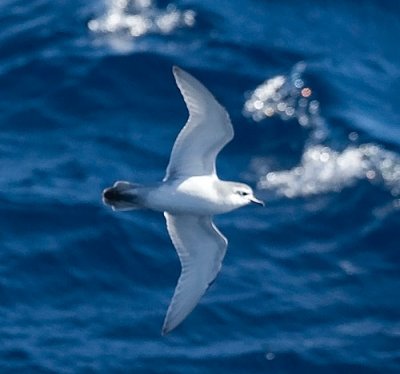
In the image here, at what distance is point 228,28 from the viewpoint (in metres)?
22.8

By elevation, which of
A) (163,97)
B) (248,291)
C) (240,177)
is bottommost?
(248,291)

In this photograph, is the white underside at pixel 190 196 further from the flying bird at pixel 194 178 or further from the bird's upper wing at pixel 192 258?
the bird's upper wing at pixel 192 258

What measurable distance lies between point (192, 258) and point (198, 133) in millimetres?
1539

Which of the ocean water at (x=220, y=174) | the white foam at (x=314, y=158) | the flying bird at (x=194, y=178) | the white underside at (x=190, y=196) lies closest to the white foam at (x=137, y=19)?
the ocean water at (x=220, y=174)

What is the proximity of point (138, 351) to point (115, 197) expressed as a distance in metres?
4.46

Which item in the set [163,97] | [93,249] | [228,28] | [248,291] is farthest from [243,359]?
[228,28]

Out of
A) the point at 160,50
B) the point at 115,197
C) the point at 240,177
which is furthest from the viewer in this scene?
Result: the point at 160,50

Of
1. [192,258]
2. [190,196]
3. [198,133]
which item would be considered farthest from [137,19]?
[190,196]

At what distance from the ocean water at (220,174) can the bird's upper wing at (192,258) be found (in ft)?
9.83

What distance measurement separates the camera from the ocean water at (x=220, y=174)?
1936 centimetres

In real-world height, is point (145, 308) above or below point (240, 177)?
below

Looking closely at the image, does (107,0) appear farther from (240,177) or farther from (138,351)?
(138,351)

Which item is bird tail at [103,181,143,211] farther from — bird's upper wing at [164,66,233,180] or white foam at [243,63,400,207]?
white foam at [243,63,400,207]

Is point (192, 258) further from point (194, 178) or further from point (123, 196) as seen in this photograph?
point (123, 196)
